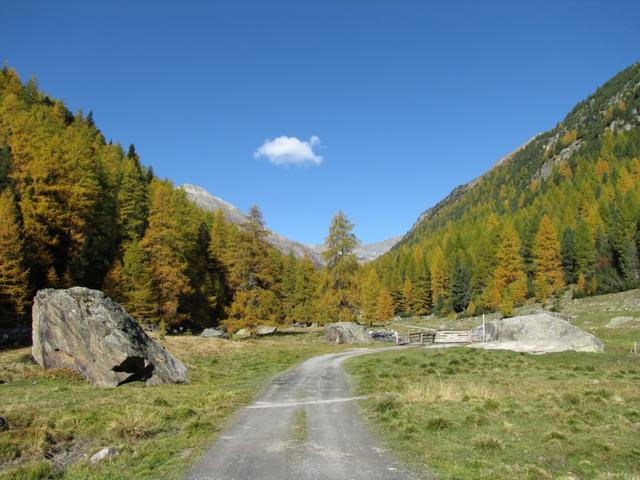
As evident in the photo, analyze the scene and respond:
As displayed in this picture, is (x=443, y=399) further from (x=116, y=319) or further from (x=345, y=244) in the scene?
(x=345, y=244)

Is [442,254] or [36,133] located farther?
[442,254]

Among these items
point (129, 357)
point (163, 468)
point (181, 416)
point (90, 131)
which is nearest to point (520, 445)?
point (163, 468)

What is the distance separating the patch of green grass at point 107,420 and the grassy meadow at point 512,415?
543 centimetres

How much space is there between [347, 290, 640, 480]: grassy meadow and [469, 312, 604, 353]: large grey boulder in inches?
123

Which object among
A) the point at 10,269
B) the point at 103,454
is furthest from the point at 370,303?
the point at 103,454

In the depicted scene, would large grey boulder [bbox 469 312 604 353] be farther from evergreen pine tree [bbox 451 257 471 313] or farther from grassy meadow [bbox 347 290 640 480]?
evergreen pine tree [bbox 451 257 471 313]

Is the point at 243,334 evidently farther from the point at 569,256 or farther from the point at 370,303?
the point at 569,256

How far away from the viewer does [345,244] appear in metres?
55.3

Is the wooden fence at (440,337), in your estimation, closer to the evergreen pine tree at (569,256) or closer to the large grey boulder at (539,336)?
the large grey boulder at (539,336)

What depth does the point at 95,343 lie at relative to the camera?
21.4 meters

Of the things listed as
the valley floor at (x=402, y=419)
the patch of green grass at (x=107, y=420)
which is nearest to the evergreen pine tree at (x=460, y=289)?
the valley floor at (x=402, y=419)

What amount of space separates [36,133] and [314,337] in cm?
3893

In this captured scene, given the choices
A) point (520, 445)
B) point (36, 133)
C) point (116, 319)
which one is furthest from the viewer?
point (36, 133)

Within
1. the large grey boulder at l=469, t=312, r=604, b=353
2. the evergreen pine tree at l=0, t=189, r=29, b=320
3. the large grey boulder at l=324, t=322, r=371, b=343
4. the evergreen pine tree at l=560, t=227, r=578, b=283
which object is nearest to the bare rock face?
the evergreen pine tree at l=0, t=189, r=29, b=320
